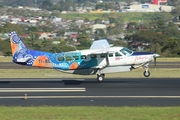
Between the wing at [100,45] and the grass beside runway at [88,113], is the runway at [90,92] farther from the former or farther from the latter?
the wing at [100,45]

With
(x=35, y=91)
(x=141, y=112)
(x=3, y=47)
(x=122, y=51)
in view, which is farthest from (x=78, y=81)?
(x=3, y=47)

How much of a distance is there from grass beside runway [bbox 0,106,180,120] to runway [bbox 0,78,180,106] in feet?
6.18

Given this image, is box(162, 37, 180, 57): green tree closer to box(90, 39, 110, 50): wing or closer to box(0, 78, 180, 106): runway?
box(90, 39, 110, 50): wing

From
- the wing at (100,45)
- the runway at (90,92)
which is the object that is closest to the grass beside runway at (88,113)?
the runway at (90,92)

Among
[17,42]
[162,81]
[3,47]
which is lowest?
[3,47]

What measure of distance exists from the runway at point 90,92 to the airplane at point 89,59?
0.86 metres

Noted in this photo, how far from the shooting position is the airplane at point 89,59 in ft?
114

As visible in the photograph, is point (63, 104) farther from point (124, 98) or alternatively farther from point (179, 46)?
point (179, 46)

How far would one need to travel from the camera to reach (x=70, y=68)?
35.4m

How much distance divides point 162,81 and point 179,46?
140ft

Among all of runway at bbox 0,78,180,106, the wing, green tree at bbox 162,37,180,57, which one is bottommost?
green tree at bbox 162,37,180,57

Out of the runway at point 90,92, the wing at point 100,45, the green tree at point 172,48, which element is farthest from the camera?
the green tree at point 172,48

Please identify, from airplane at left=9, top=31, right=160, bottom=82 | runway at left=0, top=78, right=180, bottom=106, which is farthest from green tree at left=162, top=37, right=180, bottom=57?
runway at left=0, top=78, right=180, bottom=106

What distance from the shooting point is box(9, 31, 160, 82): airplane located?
3488 cm
